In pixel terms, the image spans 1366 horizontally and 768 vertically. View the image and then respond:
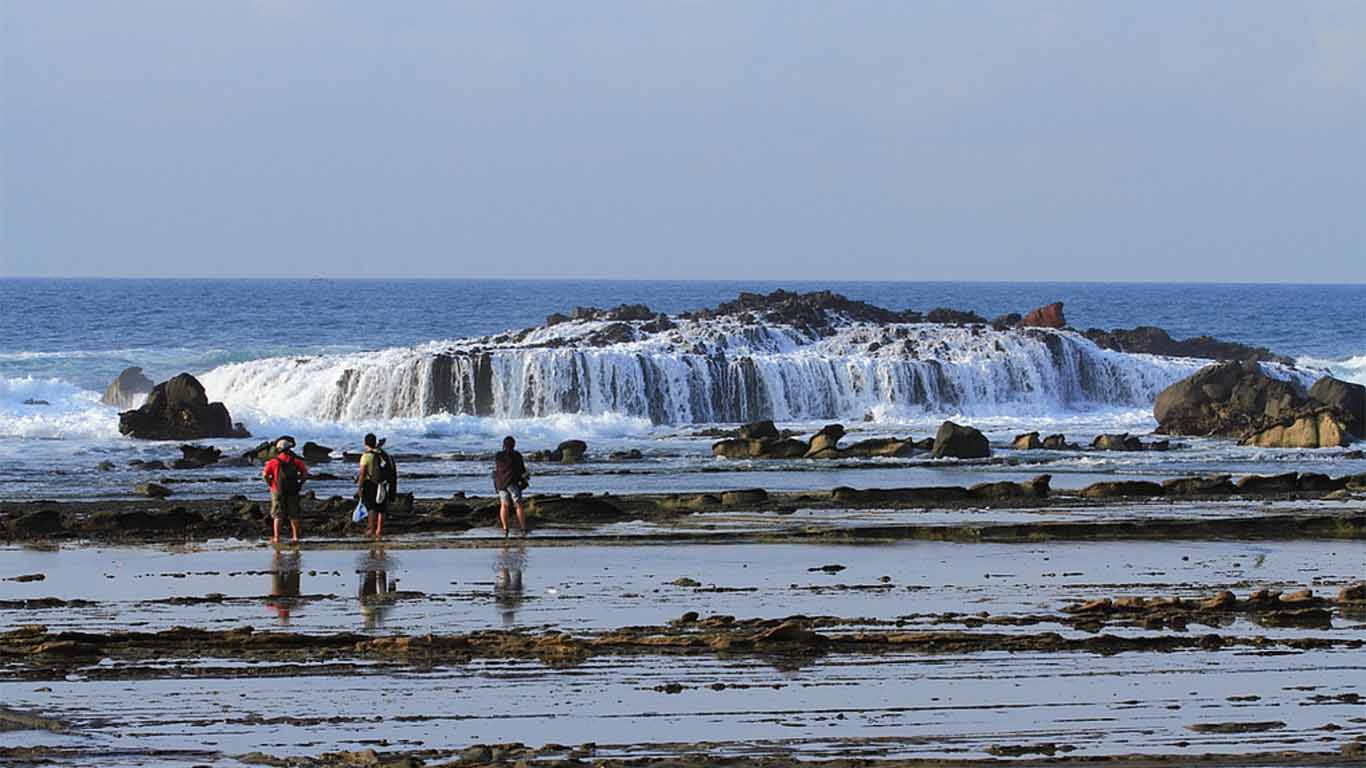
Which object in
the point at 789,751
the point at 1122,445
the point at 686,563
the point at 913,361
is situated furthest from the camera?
the point at 913,361

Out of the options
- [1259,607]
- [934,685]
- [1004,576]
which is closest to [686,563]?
[1004,576]

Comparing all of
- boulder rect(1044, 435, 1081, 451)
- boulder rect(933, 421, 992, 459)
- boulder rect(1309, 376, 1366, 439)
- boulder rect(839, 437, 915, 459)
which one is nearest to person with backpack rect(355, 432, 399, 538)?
boulder rect(839, 437, 915, 459)

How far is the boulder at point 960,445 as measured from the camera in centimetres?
3994

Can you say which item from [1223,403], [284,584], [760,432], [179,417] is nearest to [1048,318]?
[1223,403]

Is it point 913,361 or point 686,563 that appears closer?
point 686,563

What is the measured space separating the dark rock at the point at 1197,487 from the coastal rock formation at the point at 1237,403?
12.5m

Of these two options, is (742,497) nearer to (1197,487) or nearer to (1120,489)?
(1120,489)

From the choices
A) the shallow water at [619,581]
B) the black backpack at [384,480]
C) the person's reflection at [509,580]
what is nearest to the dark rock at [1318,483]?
the shallow water at [619,581]

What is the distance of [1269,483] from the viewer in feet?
104

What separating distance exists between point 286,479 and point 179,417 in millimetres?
24076

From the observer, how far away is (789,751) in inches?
449

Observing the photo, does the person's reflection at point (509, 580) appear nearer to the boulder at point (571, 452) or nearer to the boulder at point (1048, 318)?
the boulder at point (571, 452)

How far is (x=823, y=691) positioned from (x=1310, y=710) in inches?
122

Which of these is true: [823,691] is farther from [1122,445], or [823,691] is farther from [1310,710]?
[1122,445]
